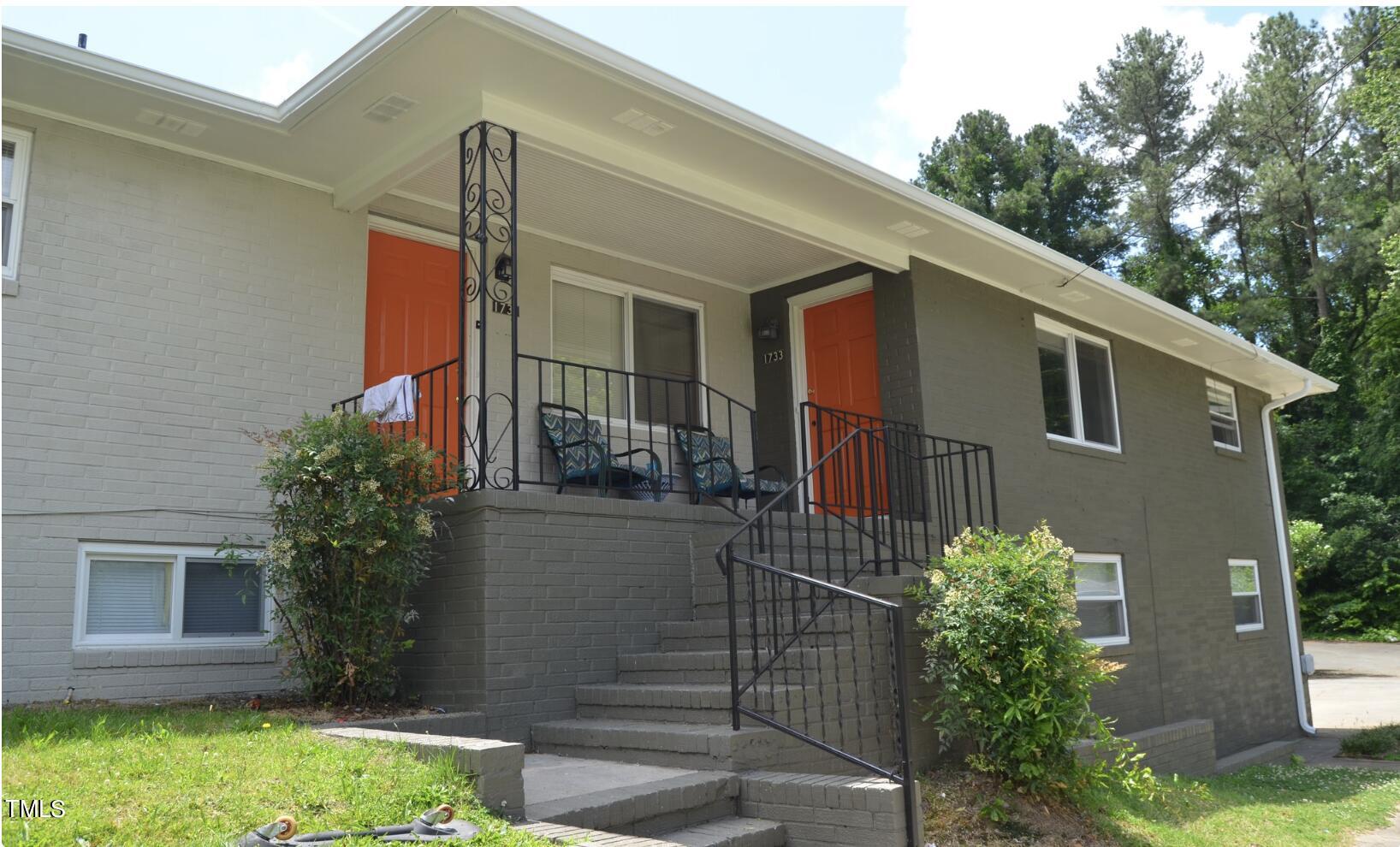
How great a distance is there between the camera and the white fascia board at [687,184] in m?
6.53

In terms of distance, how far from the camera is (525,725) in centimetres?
596

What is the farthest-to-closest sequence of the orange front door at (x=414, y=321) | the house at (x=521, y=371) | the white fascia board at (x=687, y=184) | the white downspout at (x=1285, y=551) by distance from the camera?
the white downspout at (x=1285, y=551)
the orange front door at (x=414, y=321)
the white fascia board at (x=687, y=184)
the house at (x=521, y=371)

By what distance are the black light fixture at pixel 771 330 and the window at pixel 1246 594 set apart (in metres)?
6.31

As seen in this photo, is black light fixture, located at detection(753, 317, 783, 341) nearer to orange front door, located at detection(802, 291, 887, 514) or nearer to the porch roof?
orange front door, located at detection(802, 291, 887, 514)

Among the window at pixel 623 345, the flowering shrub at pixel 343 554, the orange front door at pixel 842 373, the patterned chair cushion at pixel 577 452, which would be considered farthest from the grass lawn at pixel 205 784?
the orange front door at pixel 842 373

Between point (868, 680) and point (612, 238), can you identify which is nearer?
point (868, 680)

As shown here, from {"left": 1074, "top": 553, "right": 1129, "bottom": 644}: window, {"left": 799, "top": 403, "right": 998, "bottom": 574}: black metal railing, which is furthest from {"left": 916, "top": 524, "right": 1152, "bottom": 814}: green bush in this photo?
{"left": 1074, "top": 553, "right": 1129, "bottom": 644}: window

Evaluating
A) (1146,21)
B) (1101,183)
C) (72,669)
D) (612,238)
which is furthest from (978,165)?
(72,669)

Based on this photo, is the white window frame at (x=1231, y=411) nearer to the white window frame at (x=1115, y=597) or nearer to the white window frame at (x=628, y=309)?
the white window frame at (x=1115, y=597)

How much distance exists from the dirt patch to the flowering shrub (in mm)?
2867

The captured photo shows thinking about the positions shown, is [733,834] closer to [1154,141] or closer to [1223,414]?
Answer: [1223,414]

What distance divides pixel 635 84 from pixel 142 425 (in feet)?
11.3

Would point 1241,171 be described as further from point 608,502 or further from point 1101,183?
point 608,502

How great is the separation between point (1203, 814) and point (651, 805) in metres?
4.53
